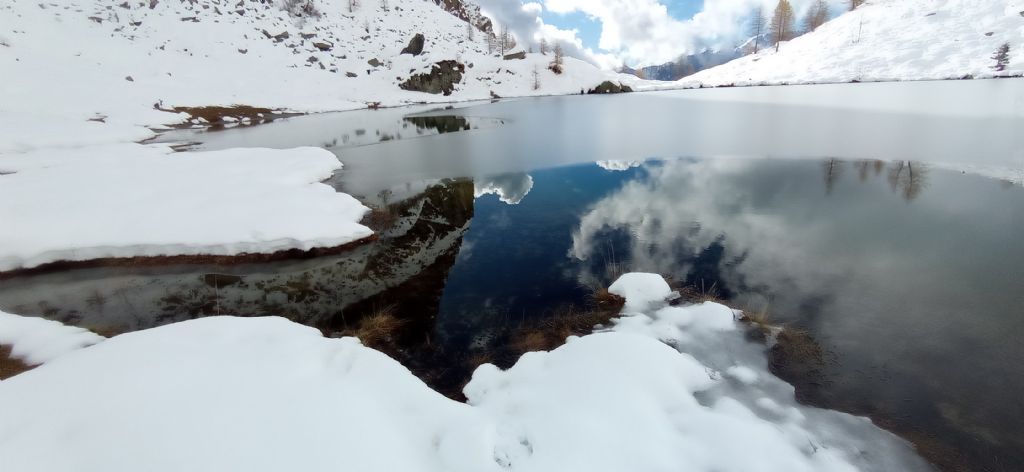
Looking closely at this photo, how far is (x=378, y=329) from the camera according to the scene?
802 cm

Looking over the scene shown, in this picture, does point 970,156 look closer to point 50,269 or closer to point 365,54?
point 50,269

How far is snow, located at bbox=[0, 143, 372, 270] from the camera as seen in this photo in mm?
10812

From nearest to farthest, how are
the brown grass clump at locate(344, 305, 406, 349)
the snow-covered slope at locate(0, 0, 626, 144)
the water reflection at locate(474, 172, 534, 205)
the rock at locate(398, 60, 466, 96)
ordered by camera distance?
the brown grass clump at locate(344, 305, 406, 349)
the water reflection at locate(474, 172, 534, 205)
the snow-covered slope at locate(0, 0, 626, 144)
the rock at locate(398, 60, 466, 96)

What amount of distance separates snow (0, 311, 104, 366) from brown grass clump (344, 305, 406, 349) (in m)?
4.20

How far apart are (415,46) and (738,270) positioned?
79.2 meters

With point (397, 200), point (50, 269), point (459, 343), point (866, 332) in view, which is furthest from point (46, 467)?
point (397, 200)

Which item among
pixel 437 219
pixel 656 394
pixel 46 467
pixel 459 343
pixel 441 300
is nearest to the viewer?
pixel 46 467

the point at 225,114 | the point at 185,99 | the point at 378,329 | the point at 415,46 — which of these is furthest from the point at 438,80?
the point at 378,329

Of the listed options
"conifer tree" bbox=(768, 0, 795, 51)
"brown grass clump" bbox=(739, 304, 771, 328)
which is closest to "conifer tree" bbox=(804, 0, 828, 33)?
"conifer tree" bbox=(768, 0, 795, 51)

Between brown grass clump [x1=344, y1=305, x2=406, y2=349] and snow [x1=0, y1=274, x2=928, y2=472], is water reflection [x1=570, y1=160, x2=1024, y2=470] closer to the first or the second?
snow [x1=0, y1=274, x2=928, y2=472]

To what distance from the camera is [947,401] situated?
557 cm

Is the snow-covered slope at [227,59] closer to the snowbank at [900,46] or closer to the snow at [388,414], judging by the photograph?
the snow at [388,414]

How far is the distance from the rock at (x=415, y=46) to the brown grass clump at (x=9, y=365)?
78945mm

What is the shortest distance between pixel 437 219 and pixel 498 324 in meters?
6.79
